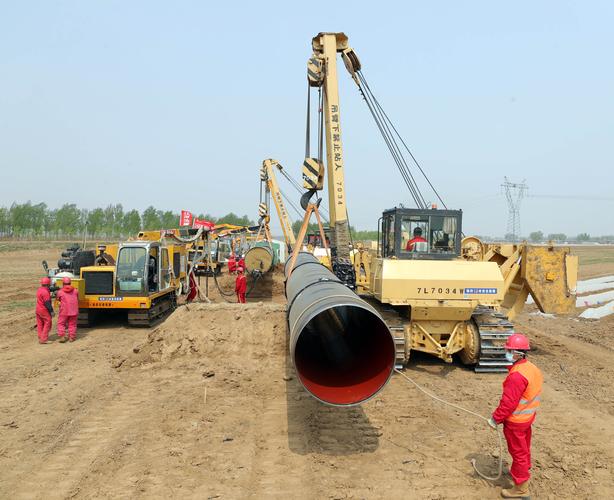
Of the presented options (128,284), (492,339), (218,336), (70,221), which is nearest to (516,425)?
(492,339)

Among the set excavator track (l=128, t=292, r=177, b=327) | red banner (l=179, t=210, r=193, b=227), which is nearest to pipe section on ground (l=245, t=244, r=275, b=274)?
red banner (l=179, t=210, r=193, b=227)

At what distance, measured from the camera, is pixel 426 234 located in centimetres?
973

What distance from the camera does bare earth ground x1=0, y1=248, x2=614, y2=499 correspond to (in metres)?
4.89

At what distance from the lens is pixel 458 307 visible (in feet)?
27.7

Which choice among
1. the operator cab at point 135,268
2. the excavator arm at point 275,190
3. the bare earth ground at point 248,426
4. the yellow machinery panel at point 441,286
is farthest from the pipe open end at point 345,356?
the excavator arm at point 275,190

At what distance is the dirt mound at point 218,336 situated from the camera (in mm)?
9398

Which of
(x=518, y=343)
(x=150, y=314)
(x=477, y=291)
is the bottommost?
(x=150, y=314)

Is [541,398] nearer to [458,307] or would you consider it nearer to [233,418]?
[458,307]

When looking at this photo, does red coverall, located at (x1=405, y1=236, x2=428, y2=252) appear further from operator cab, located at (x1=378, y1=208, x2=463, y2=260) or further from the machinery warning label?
the machinery warning label

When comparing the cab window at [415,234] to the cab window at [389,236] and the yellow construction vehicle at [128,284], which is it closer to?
the cab window at [389,236]

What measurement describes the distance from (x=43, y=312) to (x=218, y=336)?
4593mm

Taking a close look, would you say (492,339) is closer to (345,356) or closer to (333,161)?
(345,356)

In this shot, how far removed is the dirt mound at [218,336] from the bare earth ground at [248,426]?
0.02 m

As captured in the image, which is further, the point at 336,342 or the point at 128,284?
the point at 128,284
